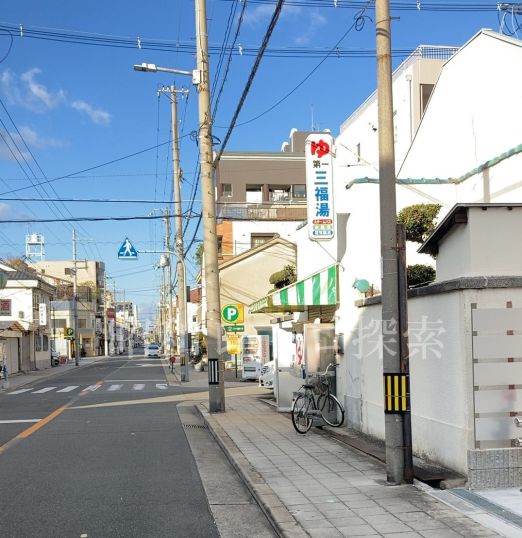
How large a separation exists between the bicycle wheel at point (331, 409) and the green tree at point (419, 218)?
11.6 feet

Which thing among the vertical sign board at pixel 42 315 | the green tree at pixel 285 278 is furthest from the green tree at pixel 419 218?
the vertical sign board at pixel 42 315

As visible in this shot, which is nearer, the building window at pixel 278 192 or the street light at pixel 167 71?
the street light at pixel 167 71

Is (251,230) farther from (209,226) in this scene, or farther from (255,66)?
(255,66)

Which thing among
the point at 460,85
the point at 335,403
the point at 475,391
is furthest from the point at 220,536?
the point at 460,85

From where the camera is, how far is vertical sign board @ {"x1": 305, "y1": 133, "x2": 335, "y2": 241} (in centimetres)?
1245

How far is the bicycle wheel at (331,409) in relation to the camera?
11.9 m

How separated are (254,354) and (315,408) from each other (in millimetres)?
19493

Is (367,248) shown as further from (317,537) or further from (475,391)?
(317,537)

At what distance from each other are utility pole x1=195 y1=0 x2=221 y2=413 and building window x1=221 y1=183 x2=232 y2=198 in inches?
1326

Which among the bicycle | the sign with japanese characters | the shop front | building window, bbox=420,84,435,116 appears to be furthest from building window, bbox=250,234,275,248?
the bicycle

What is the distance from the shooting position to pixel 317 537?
5465mm

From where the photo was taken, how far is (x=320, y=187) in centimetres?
1255

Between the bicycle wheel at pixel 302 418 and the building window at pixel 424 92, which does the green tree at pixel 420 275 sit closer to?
the bicycle wheel at pixel 302 418

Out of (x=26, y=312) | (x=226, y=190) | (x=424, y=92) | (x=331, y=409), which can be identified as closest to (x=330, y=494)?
(x=331, y=409)
